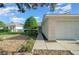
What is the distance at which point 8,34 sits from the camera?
838 centimetres

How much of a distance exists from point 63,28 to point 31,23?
88.4 inches

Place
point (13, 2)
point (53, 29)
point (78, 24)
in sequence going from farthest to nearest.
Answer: point (53, 29), point (78, 24), point (13, 2)

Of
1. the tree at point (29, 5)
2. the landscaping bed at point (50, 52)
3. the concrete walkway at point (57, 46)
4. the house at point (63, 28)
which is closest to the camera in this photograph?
the tree at point (29, 5)

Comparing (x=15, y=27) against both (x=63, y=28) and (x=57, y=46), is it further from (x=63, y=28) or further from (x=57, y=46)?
(x=63, y=28)

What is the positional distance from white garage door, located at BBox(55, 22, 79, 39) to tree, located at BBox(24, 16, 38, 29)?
153cm

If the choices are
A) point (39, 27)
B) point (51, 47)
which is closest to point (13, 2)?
point (39, 27)

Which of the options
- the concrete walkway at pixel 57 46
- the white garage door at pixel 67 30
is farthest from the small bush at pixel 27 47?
the white garage door at pixel 67 30

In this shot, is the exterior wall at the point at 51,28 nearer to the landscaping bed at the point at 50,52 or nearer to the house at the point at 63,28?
the house at the point at 63,28

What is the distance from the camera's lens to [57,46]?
28.9 ft

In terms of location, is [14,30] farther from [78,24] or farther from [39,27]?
[78,24]

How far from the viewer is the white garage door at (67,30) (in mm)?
9118

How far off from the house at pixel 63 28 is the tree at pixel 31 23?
34.4 inches

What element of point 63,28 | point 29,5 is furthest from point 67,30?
point 29,5

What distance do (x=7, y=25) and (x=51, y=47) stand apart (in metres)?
1.83
